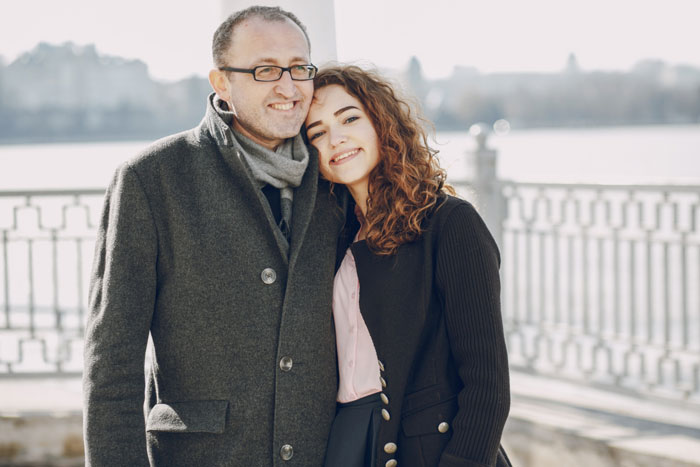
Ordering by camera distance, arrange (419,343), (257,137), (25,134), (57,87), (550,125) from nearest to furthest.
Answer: (419,343) → (257,137) → (25,134) → (57,87) → (550,125)

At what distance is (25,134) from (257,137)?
1059 inches

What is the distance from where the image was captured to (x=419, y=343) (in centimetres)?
196

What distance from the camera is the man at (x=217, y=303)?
6.08ft

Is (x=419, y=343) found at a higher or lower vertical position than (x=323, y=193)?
lower

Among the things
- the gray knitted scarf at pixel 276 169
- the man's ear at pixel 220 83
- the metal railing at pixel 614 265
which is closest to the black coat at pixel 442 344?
the gray knitted scarf at pixel 276 169

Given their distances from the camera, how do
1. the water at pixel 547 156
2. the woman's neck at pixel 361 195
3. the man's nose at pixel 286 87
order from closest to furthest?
the man's nose at pixel 286 87 → the woman's neck at pixel 361 195 → the water at pixel 547 156

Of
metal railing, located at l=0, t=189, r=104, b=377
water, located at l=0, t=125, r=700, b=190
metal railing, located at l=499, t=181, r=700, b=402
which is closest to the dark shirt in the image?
metal railing, located at l=499, t=181, r=700, b=402

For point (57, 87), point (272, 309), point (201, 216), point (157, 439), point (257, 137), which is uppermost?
point (57, 87)

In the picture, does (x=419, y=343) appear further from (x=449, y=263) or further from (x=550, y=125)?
(x=550, y=125)

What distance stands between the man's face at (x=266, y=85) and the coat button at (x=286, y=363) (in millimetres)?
603

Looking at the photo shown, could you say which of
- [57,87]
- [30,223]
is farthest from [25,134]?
[30,223]

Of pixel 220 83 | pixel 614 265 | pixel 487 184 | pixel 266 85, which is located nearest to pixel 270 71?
pixel 266 85

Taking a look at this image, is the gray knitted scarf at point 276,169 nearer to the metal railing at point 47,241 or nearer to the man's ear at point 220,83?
the man's ear at point 220,83

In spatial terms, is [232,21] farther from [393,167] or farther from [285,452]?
[285,452]
